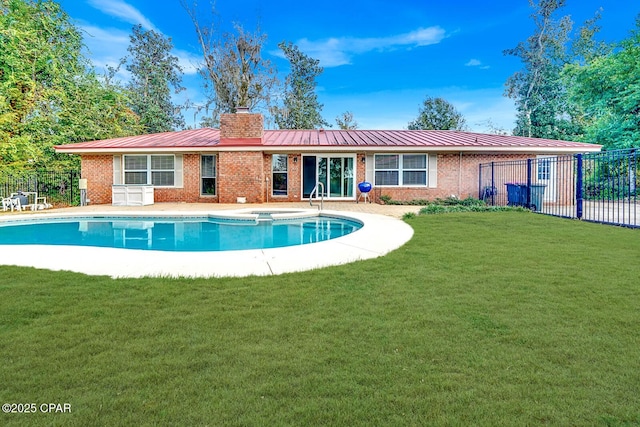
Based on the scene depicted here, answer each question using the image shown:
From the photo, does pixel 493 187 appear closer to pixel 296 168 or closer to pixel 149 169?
pixel 296 168

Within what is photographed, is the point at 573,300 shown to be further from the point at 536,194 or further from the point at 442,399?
the point at 536,194

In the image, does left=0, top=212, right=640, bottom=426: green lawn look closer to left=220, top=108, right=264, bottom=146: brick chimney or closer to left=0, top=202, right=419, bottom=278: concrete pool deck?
left=0, top=202, right=419, bottom=278: concrete pool deck

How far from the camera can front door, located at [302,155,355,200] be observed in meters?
16.7

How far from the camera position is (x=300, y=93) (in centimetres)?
2967

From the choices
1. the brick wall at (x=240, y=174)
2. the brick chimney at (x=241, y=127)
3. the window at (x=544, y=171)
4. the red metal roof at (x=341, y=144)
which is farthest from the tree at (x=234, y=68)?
the window at (x=544, y=171)

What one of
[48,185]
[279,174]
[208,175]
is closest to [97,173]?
[48,185]

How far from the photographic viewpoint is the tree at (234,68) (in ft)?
85.6

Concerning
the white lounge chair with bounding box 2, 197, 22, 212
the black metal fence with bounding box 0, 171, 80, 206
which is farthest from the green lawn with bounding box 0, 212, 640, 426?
the black metal fence with bounding box 0, 171, 80, 206

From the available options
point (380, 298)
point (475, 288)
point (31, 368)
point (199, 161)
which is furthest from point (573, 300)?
point (199, 161)

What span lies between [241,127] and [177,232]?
7.75 m

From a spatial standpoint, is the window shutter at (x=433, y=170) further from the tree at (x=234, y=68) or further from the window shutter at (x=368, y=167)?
the tree at (x=234, y=68)

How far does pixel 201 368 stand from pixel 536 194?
566 inches

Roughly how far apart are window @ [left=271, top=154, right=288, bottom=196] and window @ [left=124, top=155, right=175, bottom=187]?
4429mm

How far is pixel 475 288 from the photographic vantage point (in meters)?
4.06
